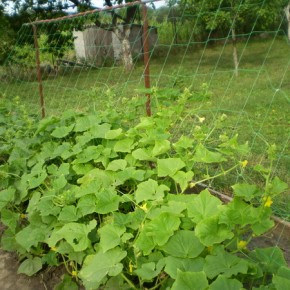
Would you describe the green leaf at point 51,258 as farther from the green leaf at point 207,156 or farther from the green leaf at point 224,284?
the green leaf at point 224,284

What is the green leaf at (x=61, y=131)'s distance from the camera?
293 cm

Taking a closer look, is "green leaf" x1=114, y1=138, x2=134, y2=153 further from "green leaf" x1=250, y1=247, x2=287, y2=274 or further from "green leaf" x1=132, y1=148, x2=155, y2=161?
"green leaf" x1=250, y1=247, x2=287, y2=274

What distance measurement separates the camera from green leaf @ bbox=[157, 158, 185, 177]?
2148 mm

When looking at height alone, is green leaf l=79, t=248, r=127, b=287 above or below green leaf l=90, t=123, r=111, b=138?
below

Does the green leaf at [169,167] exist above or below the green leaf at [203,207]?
above

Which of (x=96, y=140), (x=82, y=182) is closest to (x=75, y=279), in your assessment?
(x=82, y=182)

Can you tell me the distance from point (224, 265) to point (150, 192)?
59 centimetres

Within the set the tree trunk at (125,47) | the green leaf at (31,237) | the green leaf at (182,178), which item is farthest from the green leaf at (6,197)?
the tree trunk at (125,47)

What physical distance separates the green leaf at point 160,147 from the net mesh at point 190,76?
11.8 inches

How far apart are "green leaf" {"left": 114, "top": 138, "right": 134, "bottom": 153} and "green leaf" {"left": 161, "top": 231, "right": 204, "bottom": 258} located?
3.01ft

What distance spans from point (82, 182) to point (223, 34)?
1173 centimetres

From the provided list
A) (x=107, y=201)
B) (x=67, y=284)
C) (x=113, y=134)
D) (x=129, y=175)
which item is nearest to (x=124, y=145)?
(x=113, y=134)

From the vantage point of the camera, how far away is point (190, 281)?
4.68ft

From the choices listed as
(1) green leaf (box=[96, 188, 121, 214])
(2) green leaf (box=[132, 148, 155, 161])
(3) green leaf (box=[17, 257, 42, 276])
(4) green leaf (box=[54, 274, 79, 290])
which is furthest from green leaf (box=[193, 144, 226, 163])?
(3) green leaf (box=[17, 257, 42, 276])
